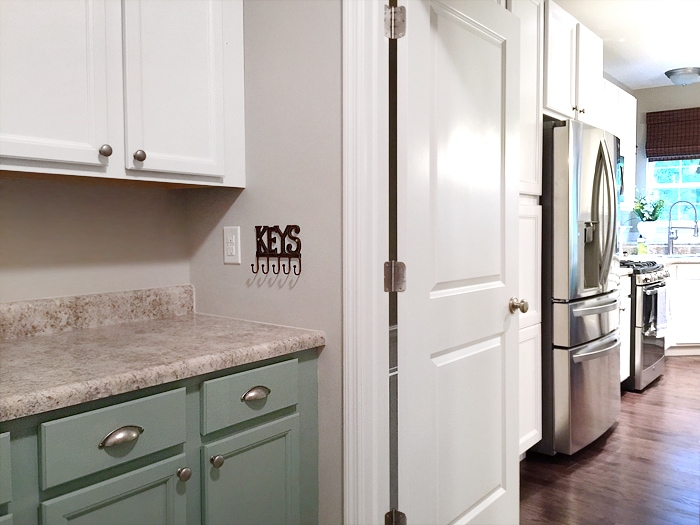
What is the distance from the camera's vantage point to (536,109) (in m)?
2.73

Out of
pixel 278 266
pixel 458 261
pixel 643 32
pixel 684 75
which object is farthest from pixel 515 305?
pixel 684 75

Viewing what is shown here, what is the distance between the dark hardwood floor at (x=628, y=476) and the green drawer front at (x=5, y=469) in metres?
1.94

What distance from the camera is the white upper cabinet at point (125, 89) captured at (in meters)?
1.40

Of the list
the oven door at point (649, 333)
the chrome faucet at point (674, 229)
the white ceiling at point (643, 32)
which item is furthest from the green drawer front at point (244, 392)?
the chrome faucet at point (674, 229)

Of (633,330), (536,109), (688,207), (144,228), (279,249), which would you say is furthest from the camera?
(688,207)

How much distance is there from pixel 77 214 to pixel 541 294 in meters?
2.13

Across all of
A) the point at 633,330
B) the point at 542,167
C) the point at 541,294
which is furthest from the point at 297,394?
the point at 633,330

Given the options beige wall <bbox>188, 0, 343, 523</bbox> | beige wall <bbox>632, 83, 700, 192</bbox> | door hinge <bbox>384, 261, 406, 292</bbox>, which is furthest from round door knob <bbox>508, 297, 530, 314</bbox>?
beige wall <bbox>632, 83, 700, 192</bbox>

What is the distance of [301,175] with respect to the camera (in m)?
1.74

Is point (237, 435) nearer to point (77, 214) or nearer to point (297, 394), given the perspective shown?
point (297, 394)

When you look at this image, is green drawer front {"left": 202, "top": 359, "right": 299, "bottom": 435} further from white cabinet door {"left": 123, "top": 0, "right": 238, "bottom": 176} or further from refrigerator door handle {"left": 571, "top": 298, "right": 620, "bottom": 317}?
refrigerator door handle {"left": 571, "top": 298, "right": 620, "bottom": 317}

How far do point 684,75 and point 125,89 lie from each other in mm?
5219

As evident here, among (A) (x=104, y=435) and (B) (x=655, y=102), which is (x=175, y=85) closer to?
(A) (x=104, y=435)

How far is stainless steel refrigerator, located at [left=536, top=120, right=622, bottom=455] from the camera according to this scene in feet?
9.25
